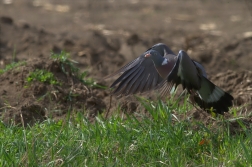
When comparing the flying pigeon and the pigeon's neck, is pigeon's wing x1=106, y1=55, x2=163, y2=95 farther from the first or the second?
the pigeon's neck

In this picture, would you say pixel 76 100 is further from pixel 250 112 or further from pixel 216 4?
pixel 216 4

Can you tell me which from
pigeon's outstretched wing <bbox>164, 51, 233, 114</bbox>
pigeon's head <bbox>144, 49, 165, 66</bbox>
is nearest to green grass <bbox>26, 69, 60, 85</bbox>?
pigeon's head <bbox>144, 49, 165, 66</bbox>

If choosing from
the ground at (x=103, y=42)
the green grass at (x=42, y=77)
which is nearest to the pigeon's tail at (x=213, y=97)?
the ground at (x=103, y=42)

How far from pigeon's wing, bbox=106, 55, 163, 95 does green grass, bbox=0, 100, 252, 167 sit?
8.0 inches

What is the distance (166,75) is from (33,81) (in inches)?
59.8

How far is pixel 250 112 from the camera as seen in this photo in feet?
19.2

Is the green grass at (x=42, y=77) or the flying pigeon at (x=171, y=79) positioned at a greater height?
the flying pigeon at (x=171, y=79)

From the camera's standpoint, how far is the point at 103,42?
9680 millimetres

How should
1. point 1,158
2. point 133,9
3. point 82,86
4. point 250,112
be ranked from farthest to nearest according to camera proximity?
point 133,9, point 82,86, point 250,112, point 1,158

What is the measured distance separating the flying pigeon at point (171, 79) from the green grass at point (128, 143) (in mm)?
207

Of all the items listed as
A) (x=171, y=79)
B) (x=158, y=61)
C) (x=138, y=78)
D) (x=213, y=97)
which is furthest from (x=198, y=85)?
(x=138, y=78)

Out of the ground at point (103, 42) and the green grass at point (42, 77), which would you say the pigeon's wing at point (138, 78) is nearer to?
the ground at point (103, 42)

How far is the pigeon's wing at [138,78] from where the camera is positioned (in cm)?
571

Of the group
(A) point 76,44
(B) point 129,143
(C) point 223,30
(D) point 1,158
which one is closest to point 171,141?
(B) point 129,143
